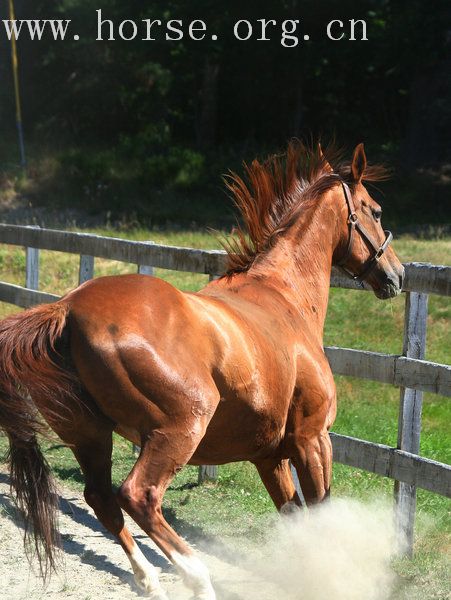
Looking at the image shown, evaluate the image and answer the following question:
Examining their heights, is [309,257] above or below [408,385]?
above

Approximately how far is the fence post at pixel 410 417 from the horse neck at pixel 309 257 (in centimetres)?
51

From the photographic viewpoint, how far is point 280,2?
2519cm

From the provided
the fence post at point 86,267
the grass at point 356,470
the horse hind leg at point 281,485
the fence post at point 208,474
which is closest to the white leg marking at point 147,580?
the horse hind leg at point 281,485

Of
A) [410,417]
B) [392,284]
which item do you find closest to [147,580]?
[410,417]

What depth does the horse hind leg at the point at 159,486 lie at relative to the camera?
369 cm

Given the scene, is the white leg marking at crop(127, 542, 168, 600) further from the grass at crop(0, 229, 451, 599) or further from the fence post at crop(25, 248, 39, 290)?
the fence post at crop(25, 248, 39, 290)

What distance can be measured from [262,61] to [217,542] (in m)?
22.8

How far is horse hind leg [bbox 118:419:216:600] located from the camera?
3.69 meters

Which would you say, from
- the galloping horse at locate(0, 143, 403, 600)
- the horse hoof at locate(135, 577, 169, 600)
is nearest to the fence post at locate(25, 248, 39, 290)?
the galloping horse at locate(0, 143, 403, 600)

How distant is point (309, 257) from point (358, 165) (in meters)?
0.58

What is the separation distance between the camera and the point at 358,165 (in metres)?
5.06

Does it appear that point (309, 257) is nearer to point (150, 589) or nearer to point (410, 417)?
point (410, 417)

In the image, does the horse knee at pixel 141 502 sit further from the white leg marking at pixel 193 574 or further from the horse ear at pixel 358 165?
the horse ear at pixel 358 165

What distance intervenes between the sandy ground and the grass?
430 mm
